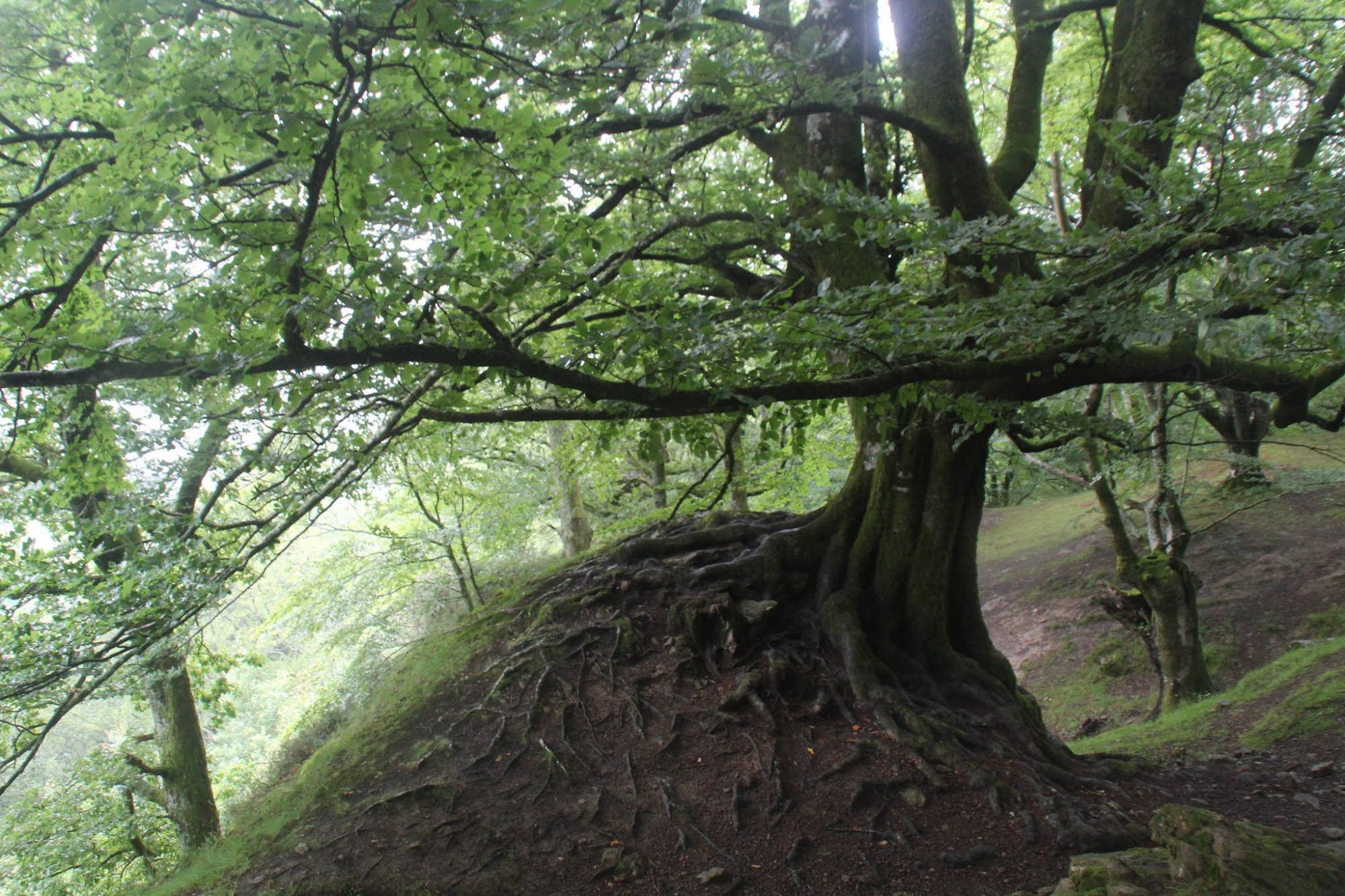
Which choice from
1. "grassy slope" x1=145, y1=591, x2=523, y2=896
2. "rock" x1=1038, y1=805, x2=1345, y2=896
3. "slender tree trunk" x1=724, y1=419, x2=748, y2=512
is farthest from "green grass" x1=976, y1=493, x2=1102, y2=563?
"rock" x1=1038, y1=805, x2=1345, y2=896

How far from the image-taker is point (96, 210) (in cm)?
329

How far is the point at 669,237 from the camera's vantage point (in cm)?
619

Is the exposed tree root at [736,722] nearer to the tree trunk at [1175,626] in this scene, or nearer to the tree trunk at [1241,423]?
the tree trunk at [1175,626]

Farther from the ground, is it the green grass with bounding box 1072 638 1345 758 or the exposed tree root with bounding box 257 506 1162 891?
the exposed tree root with bounding box 257 506 1162 891

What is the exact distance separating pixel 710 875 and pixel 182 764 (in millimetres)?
7019

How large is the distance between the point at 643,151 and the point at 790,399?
2.38 metres

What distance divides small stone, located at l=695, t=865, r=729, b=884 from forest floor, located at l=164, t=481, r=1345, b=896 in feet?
0.05

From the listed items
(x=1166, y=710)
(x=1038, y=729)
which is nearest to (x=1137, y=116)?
(x=1038, y=729)

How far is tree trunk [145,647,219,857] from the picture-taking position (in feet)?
25.8

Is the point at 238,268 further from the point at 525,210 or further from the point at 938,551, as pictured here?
the point at 938,551

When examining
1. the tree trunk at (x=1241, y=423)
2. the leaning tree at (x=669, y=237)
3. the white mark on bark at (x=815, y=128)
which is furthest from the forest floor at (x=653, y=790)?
the white mark on bark at (x=815, y=128)

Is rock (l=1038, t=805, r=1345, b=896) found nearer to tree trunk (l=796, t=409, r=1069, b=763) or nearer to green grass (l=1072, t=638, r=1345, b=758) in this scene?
tree trunk (l=796, t=409, r=1069, b=763)

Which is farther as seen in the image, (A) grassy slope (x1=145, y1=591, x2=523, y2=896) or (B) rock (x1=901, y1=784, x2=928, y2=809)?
(B) rock (x1=901, y1=784, x2=928, y2=809)

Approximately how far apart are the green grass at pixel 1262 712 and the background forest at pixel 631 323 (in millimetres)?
706
